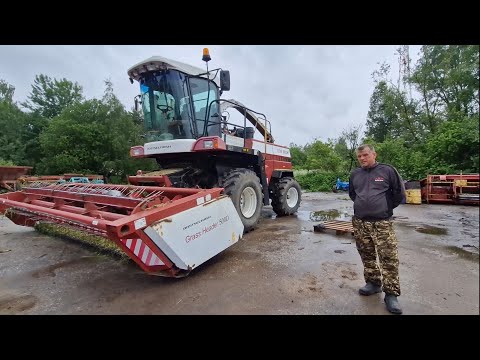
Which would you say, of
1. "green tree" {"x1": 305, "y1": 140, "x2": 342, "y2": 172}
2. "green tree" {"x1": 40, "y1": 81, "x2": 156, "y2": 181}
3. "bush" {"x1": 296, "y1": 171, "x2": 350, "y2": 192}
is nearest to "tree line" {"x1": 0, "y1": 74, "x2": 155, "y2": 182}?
"green tree" {"x1": 40, "y1": 81, "x2": 156, "y2": 181}

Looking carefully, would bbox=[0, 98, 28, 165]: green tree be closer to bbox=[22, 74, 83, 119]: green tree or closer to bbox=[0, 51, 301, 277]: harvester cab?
bbox=[22, 74, 83, 119]: green tree

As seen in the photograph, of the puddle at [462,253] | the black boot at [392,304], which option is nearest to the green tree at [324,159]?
the puddle at [462,253]

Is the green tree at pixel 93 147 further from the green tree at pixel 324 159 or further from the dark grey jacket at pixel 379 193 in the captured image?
the dark grey jacket at pixel 379 193

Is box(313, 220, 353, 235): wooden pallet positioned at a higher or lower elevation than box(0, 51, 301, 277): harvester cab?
lower

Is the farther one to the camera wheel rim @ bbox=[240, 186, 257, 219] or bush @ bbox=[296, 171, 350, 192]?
bush @ bbox=[296, 171, 350, 192]

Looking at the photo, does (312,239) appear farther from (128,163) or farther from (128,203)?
(128,163)

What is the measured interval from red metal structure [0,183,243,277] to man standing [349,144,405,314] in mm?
1521

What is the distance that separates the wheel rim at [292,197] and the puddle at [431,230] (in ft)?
9.25

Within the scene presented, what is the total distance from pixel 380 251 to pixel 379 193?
51cm

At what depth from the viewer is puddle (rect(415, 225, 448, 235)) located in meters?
4.53

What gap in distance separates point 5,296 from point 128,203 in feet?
4.71

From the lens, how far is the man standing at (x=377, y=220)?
87.2 inches

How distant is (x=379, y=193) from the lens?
2275 mm

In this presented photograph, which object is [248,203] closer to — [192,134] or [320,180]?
[192,134]
